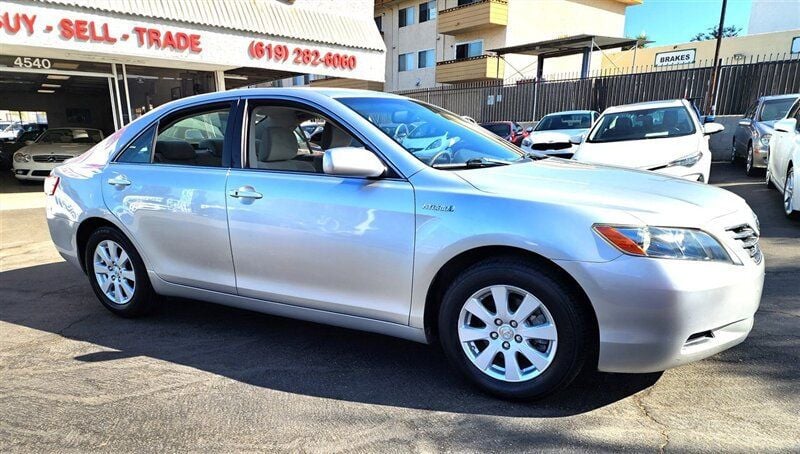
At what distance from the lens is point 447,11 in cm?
2991

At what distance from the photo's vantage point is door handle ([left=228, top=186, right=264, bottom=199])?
3.34 metres

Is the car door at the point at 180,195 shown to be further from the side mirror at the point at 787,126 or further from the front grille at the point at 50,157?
the front grille at the point at 50,157

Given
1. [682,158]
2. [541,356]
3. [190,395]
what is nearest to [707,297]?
[541,356]

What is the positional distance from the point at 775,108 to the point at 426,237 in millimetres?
11209

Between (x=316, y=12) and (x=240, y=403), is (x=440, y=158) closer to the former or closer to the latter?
(x=240, y=403)

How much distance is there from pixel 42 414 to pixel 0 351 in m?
1.21

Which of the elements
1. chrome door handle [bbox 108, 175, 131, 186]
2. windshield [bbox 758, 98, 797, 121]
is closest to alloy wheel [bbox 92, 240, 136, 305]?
chrome door handle [bbox 108, 175, 131, 186]

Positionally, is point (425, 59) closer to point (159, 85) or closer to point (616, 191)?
point (159, 85)

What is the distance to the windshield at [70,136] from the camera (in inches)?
560

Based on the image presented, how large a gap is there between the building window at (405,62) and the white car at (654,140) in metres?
27.0

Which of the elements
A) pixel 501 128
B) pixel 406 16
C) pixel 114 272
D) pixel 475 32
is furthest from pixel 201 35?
pixel 406 16

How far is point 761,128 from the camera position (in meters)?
9.81

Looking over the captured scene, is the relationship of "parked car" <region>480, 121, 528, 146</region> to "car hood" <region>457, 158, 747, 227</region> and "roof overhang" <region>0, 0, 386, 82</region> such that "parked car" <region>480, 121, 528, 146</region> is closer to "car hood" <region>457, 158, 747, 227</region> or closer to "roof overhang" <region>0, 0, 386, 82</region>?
"roof overhang" <region>0, 0, 386, 82</region>

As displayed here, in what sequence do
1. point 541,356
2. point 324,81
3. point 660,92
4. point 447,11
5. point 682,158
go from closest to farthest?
1. point 541,356
2. point 682,158
3. point 660,92
4. point 447,11
5. point 324,81
